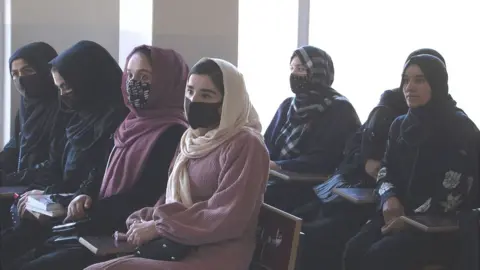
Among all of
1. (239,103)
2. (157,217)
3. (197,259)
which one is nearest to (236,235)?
(197,259)

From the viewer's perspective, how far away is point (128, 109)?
3223 mm

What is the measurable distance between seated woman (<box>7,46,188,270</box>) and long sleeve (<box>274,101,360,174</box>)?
1.06 metres

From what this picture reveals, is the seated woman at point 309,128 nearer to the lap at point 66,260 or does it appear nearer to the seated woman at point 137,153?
the seated woman at point 137,153

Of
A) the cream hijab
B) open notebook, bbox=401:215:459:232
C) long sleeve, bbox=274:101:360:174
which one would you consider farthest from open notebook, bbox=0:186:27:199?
open notebook, bbox=401:215:459:232

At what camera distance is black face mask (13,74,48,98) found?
372 centimetres

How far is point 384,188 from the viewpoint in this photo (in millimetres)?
3137

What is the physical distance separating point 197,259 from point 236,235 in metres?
0.16

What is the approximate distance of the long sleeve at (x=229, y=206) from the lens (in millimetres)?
2316

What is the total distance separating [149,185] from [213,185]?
0.43 metres

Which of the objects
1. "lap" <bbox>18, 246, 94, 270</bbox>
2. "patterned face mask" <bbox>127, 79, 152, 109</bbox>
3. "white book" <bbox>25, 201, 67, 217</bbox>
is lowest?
"lap" <bbox>18, 246, 94, 270</bbox>

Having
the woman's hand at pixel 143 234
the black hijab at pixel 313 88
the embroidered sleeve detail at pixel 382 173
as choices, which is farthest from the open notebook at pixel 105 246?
the black hijab at pixel 313 88

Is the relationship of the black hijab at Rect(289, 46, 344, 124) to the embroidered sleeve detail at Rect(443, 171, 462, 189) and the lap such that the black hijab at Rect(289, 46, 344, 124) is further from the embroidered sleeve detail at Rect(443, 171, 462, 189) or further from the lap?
the lap

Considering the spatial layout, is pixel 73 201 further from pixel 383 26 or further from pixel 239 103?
pixel 383 26

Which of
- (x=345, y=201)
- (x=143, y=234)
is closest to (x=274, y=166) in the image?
(x=345, y=201)
